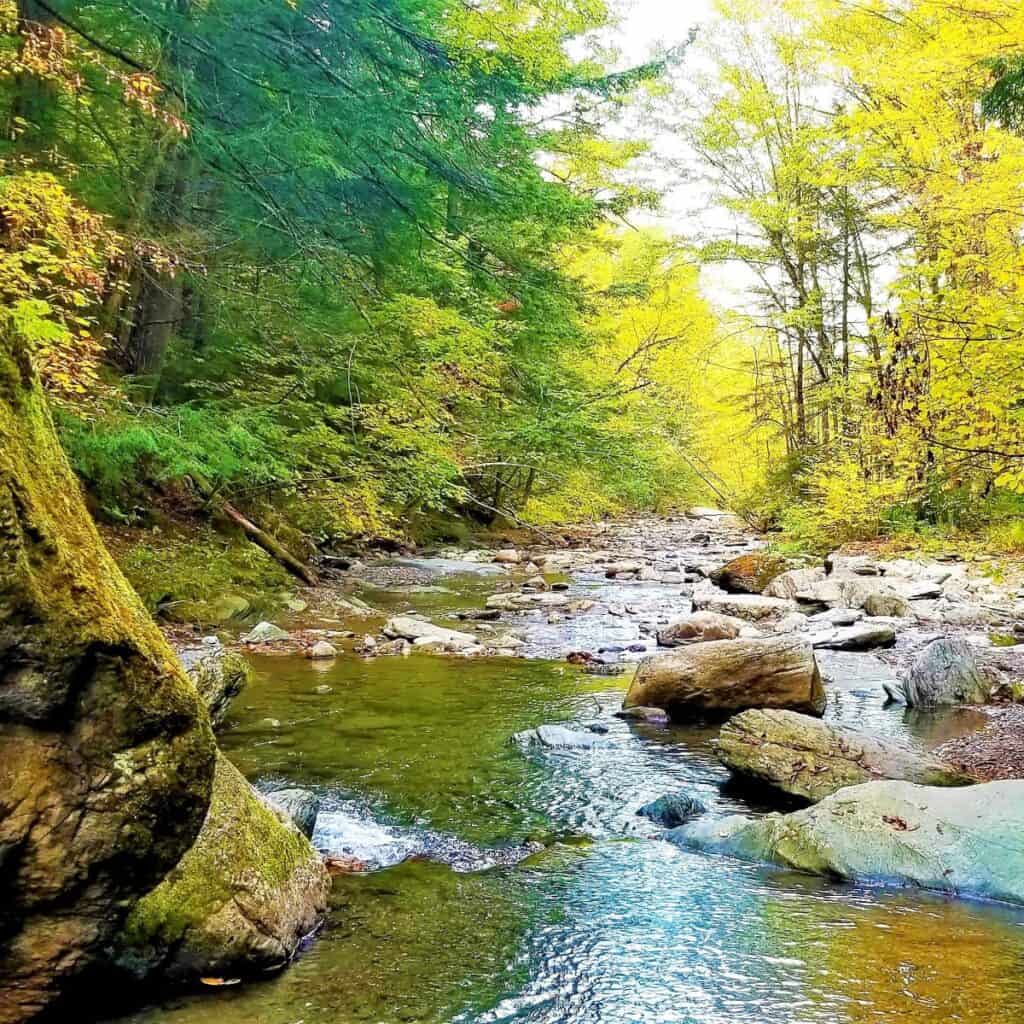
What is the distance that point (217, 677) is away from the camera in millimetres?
6262

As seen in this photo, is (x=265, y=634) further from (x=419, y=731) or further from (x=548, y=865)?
(x=548, y=865)

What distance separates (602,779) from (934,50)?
21.0 ft

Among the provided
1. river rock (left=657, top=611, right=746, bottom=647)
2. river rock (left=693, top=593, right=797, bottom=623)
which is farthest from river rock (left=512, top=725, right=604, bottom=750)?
river rock (left=693, top=593, right=797, bottom=623)

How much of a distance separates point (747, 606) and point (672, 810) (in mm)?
8047

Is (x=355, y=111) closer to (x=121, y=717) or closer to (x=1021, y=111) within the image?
(x=1021, y=111)

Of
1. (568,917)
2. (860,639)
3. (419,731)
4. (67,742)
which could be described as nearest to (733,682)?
(419,731)

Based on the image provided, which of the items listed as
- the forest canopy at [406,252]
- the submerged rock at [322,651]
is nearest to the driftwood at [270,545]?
the forest canopy at [406,252]

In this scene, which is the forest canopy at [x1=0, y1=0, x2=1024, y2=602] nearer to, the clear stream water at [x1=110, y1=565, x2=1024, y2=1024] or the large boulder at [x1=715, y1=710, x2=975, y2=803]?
the large boulder at [x1=715, y1=710, x2=975, y2=803]

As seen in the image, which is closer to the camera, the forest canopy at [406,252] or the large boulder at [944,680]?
the forest canopy at [406,252]

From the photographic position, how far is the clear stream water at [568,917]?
9.66 ft

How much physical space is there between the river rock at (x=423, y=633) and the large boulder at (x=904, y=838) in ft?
18.9

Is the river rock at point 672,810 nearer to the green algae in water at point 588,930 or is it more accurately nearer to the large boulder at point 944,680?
the green algae in water at point 588,930

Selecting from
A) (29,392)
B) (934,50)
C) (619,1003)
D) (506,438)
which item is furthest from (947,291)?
(506,438)

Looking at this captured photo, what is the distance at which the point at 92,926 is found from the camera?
8.08 ft
